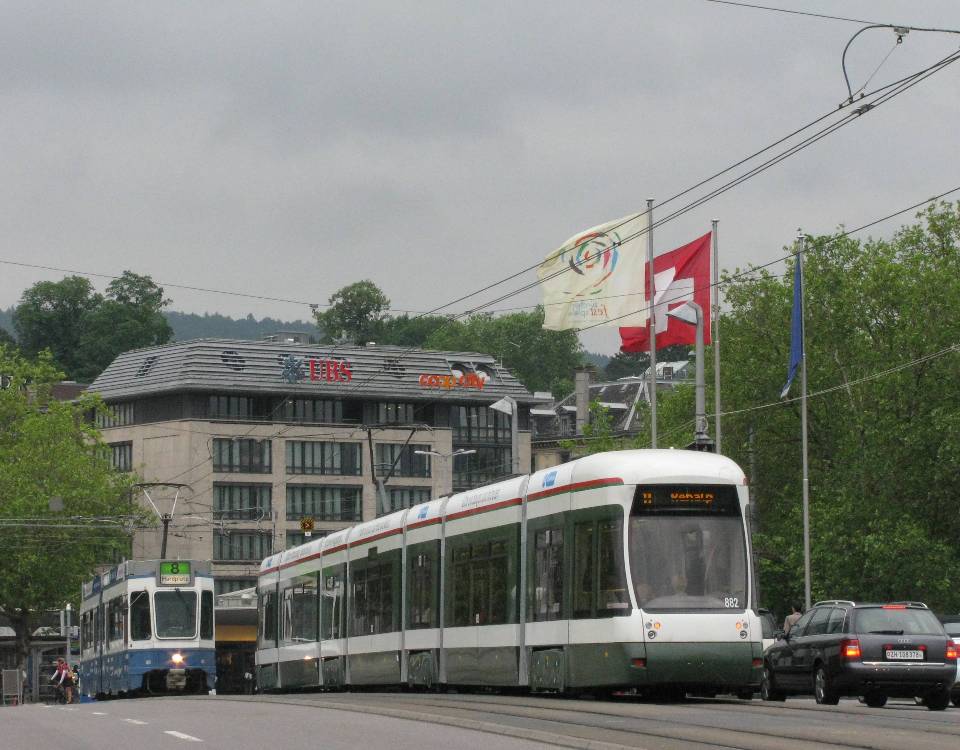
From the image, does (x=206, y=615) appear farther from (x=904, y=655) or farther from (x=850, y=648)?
(x=904, y=655)

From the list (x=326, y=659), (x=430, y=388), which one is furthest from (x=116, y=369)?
(x=326, y=659)

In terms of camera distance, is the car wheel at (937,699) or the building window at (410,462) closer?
the car wheel at (937,699)

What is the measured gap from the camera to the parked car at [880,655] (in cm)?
2772

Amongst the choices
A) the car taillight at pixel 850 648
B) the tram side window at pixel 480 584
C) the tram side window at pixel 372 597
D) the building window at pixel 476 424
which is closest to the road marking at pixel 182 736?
the tram side window at pixel 480 584

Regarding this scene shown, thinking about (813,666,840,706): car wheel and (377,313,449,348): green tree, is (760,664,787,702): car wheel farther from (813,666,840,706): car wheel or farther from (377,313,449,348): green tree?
(377,313,449,348): green tree

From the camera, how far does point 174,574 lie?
48625 mm

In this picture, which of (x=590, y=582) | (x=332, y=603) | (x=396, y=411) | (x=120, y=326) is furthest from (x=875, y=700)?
(x=120, y=326)

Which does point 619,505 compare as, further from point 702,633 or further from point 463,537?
point 463,537

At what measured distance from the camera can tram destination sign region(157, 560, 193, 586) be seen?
159 ft

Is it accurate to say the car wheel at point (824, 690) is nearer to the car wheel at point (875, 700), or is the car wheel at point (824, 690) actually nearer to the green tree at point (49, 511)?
the car wheel at point (875, 700)

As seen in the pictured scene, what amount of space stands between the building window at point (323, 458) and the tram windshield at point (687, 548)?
93.5 m

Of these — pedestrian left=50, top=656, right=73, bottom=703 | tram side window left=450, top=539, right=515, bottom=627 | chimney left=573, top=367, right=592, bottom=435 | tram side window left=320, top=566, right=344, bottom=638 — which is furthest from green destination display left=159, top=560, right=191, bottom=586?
chimney left=573, top=367, right=592, bottom=435

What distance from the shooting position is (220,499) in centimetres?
11462

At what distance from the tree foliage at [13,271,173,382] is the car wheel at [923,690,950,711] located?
121774 mm
